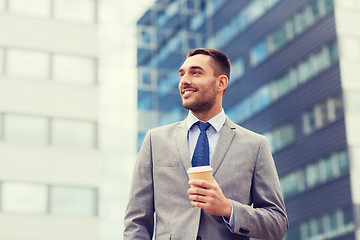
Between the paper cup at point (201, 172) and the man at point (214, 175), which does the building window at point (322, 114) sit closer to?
the man at point (214, 175)

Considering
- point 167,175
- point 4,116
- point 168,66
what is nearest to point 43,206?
point 4,116

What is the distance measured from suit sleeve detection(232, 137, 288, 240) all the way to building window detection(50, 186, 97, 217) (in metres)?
24.5

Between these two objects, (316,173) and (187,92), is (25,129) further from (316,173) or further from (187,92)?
(187,92)


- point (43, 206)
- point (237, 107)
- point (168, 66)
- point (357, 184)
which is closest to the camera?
point (43, 206)

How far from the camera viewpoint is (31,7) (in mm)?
29500

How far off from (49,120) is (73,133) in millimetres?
1166

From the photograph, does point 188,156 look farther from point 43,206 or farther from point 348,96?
point 348,96

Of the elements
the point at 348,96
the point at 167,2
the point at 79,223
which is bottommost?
the point at 79,223

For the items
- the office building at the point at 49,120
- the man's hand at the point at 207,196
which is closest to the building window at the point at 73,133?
the office building at the point at 49,120

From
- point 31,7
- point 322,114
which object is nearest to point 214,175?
point 31,7

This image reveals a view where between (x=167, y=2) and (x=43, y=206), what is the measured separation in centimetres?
1704

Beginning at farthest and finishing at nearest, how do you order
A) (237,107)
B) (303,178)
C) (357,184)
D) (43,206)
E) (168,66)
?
(237,107), (168,66), (303,178), (357,184), (43,206)

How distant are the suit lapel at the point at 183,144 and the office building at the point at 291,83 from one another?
2890 centimetres

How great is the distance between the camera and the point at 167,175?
151 inches
